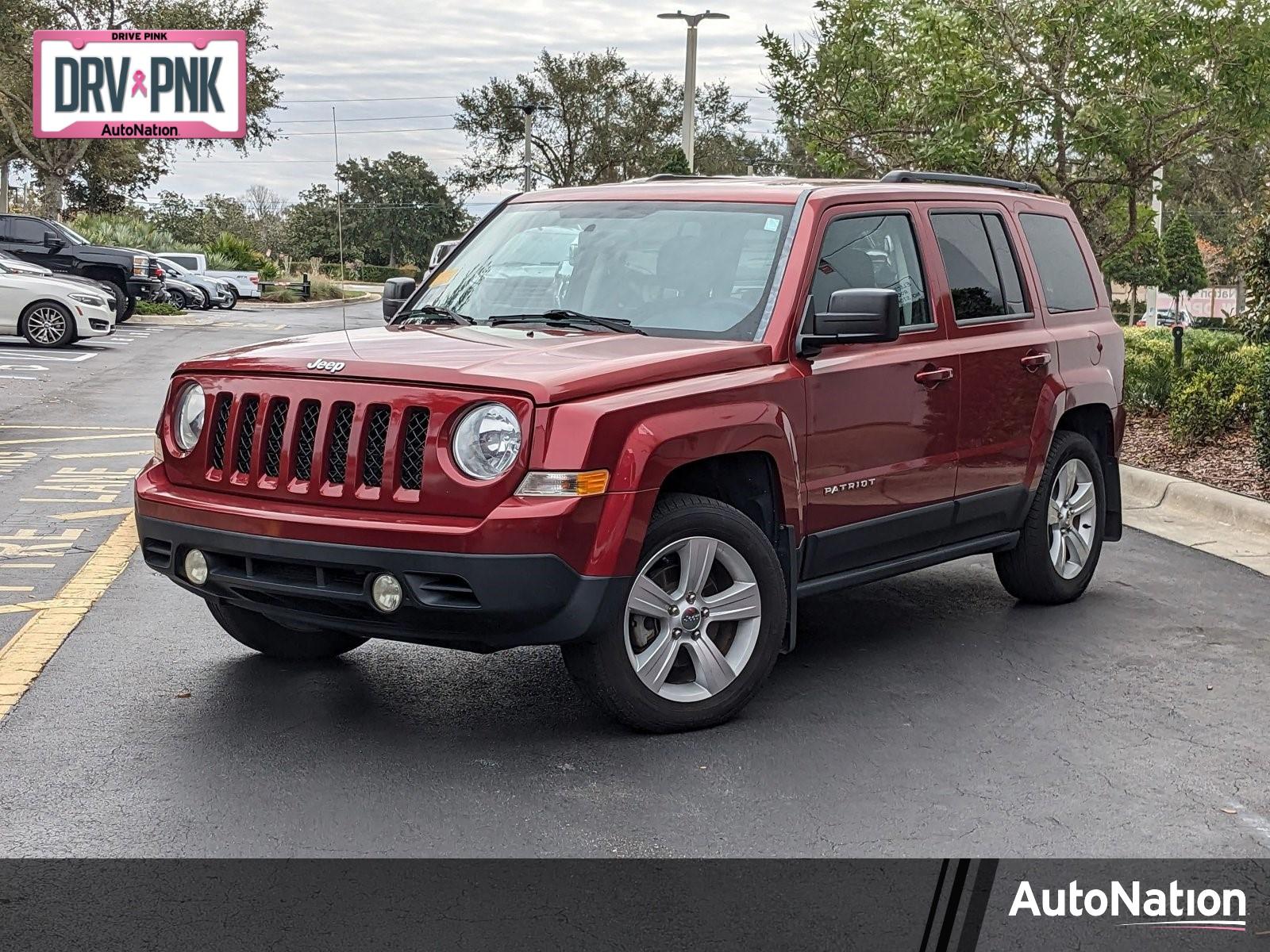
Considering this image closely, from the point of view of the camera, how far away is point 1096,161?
54.2ft

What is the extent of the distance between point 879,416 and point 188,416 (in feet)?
8.54

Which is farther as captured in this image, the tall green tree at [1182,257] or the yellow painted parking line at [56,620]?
the tall green tree at [1182,257]

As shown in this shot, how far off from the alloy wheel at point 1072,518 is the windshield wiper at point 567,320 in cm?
256

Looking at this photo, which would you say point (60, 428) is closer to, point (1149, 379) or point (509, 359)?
point (1149, 379)

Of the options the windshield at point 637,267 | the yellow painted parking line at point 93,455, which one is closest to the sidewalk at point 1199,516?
the windshield at point 637,267

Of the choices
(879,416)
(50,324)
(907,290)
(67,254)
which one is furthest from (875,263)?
(67,254)

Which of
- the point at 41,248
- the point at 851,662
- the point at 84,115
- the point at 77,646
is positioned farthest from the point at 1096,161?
the point at 84,115

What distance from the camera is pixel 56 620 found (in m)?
6.85

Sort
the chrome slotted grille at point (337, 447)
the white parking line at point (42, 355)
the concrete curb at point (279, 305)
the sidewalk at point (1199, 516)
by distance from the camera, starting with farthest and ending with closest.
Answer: the concrete curb at point (279, 305)
the white parking line at point (42, 355)
the sidewalk at point (1199, 516)
the chrome slotted grille at point (337, 447)

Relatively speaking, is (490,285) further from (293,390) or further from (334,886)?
(334,886)

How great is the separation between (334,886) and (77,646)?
2832 millimetres

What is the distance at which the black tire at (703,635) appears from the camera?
5.20m

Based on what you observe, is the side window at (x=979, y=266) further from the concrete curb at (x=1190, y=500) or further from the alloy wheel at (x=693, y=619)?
the concrete curb at (x=1190, y=500)

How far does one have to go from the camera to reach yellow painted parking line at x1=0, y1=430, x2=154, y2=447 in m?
13.1
